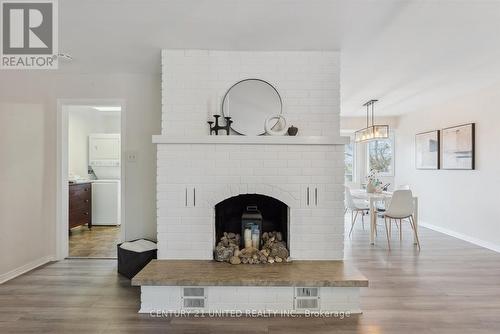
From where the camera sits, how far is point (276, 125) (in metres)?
2.96

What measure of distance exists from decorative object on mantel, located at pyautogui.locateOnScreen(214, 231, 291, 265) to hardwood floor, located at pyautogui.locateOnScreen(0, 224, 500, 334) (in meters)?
0.55

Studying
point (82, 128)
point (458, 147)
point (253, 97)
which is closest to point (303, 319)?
point (253, 97)

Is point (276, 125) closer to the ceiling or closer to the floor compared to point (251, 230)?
closer to the ceiling

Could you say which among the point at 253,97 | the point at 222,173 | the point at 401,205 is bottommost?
the point at 401,205

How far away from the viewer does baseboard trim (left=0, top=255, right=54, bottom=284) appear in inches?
119

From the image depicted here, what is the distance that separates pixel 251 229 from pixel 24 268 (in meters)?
2.44

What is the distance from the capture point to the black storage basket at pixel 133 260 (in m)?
3.03

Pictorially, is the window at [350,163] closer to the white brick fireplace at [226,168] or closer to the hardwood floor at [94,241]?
the white brick fireplace at [226,168]

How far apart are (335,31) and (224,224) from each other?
2.05m

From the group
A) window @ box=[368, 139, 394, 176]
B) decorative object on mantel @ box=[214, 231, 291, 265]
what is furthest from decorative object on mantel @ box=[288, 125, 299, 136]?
window @ box=[368, 139, 394, 176]

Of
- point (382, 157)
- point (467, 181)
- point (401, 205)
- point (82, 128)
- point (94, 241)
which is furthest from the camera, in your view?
point (382, 157)

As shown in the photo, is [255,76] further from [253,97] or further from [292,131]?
[292,131]

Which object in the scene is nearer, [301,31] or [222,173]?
[301,31]

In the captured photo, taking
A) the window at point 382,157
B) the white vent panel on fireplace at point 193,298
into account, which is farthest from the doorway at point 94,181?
the window at point 382,157
